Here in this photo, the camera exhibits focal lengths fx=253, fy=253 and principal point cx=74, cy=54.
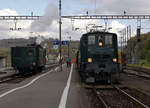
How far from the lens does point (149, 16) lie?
3269cm

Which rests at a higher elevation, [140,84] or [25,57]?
[25,57]

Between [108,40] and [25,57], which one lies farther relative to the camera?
[25,57]

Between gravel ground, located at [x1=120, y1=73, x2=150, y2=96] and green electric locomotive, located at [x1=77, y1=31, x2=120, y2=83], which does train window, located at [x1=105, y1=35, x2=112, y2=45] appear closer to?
green electric locomotive, located at [x1=77, y1=31, x2=120, y2=83]

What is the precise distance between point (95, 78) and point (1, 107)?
361 inches

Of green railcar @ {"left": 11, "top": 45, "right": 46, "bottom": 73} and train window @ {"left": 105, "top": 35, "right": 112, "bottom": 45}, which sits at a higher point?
train window @ {"left": 105, "top": 35, "right": 112, "bottom": 45}

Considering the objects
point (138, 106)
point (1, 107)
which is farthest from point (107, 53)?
point (1, 107)

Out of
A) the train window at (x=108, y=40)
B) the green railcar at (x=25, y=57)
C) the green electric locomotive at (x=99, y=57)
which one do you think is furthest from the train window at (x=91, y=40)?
the green railcar at (x=25, y=57)

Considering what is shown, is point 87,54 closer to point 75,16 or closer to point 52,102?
point 52,102

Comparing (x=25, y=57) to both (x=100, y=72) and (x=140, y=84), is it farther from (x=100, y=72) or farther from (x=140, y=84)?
(x=140, y=84)

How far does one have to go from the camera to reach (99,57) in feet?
56.6

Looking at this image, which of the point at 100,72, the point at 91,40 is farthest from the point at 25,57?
the point at 100,72

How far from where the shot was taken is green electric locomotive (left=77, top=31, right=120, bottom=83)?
16750 mm

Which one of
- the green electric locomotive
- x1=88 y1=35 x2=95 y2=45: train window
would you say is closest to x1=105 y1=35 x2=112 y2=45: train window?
the green electric locomotive

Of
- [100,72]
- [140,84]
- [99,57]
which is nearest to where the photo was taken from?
[100,72]
